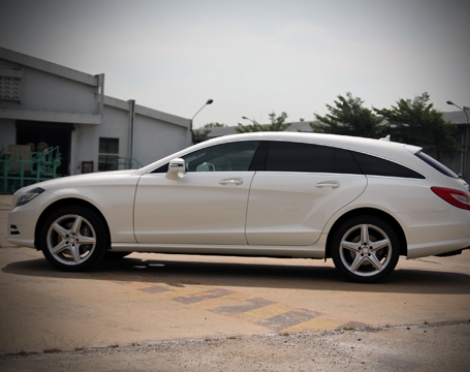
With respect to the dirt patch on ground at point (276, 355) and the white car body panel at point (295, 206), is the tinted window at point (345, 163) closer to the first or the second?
the white car body panel at point (295, 206)

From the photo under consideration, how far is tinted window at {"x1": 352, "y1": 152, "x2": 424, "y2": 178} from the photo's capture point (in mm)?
6352

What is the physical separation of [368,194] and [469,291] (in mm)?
1398

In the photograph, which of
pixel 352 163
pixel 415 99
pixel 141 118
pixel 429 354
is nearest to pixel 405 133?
pixel 415 99

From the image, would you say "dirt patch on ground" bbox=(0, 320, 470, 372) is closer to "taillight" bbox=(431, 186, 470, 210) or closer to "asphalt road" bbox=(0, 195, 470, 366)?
"asphalt road" bbox=(0, 195, 470, 366)

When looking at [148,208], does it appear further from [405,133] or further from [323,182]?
[405,133]

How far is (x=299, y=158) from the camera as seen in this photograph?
6531mm

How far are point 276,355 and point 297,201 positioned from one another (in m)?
2.84

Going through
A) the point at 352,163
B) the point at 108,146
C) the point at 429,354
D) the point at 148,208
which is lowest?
the point at 429,354

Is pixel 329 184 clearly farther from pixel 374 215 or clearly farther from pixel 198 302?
pixel 198 302

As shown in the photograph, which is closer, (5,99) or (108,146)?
(5,99)

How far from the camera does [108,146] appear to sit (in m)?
35.8

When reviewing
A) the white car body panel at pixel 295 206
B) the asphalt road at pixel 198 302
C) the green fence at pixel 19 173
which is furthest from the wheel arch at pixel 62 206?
the green fence at pixel 19 173

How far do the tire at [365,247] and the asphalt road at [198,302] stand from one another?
163 mm

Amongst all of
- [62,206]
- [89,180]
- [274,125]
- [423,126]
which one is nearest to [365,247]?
[89,180]
